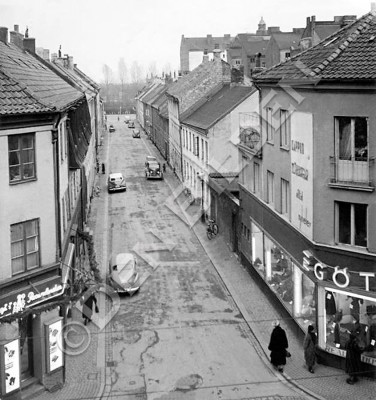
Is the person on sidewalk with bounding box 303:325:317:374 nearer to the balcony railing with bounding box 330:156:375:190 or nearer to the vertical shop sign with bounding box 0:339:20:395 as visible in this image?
the balcony railing with bounding box 330:156:375:190

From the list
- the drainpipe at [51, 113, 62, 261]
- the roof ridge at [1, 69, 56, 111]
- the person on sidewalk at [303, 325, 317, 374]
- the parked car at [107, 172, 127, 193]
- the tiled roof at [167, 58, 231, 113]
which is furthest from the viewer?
the tiled roof at [167, 58, 231, 113]

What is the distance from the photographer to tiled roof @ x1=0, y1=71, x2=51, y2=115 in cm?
1574

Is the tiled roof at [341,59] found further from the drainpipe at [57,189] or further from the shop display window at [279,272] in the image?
the drainpipe at [57,189]

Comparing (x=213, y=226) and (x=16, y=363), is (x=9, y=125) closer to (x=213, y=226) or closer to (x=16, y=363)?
(x=16, y=363)

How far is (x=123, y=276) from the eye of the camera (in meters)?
25.7

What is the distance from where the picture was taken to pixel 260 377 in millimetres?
17781

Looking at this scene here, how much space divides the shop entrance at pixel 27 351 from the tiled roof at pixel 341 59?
11.2 metres

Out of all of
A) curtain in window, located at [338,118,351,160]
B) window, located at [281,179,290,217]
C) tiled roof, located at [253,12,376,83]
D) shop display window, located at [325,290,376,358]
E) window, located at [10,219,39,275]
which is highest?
tiled roof, located at [253,12,376,83]

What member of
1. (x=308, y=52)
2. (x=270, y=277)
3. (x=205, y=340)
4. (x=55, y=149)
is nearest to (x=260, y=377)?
(x=205, y=340)

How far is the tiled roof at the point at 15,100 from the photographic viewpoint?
15.7 m

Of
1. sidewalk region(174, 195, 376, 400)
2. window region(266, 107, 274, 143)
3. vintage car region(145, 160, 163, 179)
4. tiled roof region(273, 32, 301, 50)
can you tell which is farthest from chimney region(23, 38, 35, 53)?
tiled roof region(273, 32, 301, 50)

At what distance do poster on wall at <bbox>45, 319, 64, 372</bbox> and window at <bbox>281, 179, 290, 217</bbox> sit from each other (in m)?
9.40

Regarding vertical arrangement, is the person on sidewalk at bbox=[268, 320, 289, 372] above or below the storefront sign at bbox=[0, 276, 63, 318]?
below

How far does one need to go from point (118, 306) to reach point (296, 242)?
8.05m
